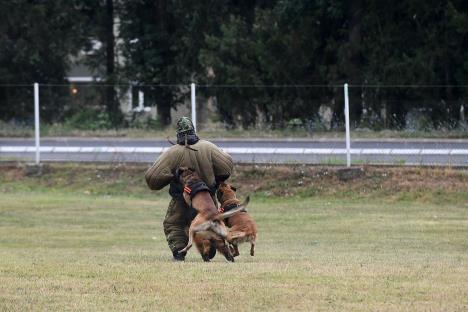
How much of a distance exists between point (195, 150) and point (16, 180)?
41.7 ft

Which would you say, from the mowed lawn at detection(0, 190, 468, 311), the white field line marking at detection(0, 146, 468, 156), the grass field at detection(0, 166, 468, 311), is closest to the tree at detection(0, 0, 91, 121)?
the white field line marking at detection(0, 146, 468, 156)

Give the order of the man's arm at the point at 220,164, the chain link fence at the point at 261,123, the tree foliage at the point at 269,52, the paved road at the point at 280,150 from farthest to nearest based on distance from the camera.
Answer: the tree foliage at the point at 269,52, the chain link fence at the point at 261,123, the paved road at the point at 280,150, the man's arm at the point at 220,164

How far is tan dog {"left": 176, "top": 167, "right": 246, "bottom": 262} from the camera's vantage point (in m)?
11.5

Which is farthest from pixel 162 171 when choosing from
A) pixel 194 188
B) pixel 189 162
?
pixel 194 188

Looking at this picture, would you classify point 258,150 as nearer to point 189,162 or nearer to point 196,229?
point 189,162

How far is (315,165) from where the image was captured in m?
22.1

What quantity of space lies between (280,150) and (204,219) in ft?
39.8

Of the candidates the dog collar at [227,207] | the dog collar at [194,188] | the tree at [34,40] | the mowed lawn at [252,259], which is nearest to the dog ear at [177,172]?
the dog collar at [194,188]

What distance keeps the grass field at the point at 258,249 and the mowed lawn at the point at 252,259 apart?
0.05 ft

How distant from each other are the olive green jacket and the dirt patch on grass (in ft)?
28.9

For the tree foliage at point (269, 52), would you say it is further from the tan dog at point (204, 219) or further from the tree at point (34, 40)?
the tan dog at point (204, 219)

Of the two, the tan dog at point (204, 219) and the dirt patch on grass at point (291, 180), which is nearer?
the tan dog at point (204, 219)


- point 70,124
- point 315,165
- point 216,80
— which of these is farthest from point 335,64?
point 315,165

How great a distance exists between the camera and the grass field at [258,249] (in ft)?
28.3
